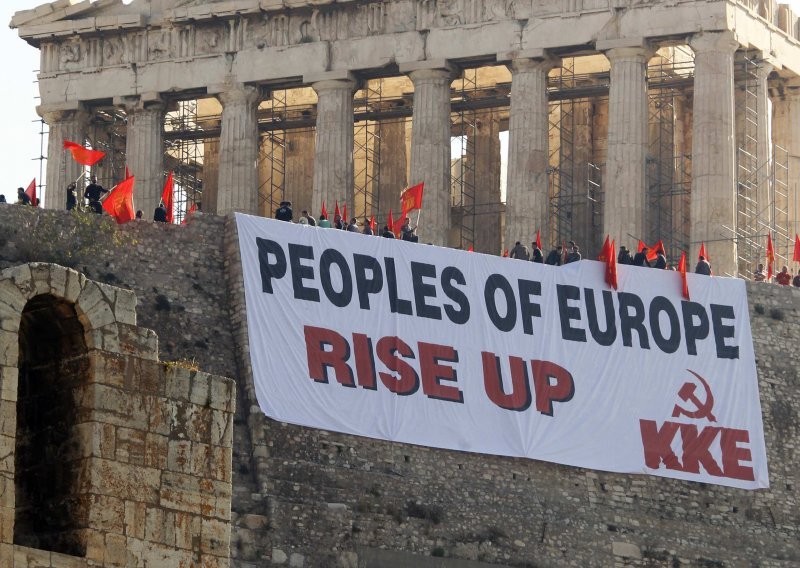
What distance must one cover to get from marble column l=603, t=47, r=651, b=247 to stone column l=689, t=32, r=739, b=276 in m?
1.45

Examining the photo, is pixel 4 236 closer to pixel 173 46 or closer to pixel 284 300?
pixel 284 300

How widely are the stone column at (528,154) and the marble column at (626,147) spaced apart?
1869 millimetres

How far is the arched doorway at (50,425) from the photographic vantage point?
30312 millimetres

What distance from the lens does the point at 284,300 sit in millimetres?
59344

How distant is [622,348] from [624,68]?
14.5 metres

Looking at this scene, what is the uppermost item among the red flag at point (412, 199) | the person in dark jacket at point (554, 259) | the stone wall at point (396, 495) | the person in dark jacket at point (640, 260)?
the red flag at point (412, 199)

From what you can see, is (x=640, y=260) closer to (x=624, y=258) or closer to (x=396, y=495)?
(x=624, y=258)

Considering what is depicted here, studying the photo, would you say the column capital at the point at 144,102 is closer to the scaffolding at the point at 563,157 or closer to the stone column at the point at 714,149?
the scaffolding at the point at 563,157

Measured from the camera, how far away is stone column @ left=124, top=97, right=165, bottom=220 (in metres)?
80.8

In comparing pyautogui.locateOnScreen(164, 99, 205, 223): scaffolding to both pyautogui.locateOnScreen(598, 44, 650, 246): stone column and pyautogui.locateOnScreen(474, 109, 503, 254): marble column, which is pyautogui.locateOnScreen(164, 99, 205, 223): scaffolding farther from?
pyautogui.locateOnScreen(598, 44, 650, 246): stone column

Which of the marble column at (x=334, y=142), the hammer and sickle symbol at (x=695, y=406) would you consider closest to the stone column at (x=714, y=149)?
the hammer and sickle symbol at (x=695, y=406)

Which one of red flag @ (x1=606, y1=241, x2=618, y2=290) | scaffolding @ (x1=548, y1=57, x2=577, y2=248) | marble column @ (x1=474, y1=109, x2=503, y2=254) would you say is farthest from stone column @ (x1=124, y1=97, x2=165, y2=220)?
red flag @ (x1=606, y1=241, x2=618, y2=290)

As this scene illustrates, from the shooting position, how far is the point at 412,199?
73250 mm

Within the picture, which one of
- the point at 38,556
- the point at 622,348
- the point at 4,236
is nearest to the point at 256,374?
the point at 4,236
